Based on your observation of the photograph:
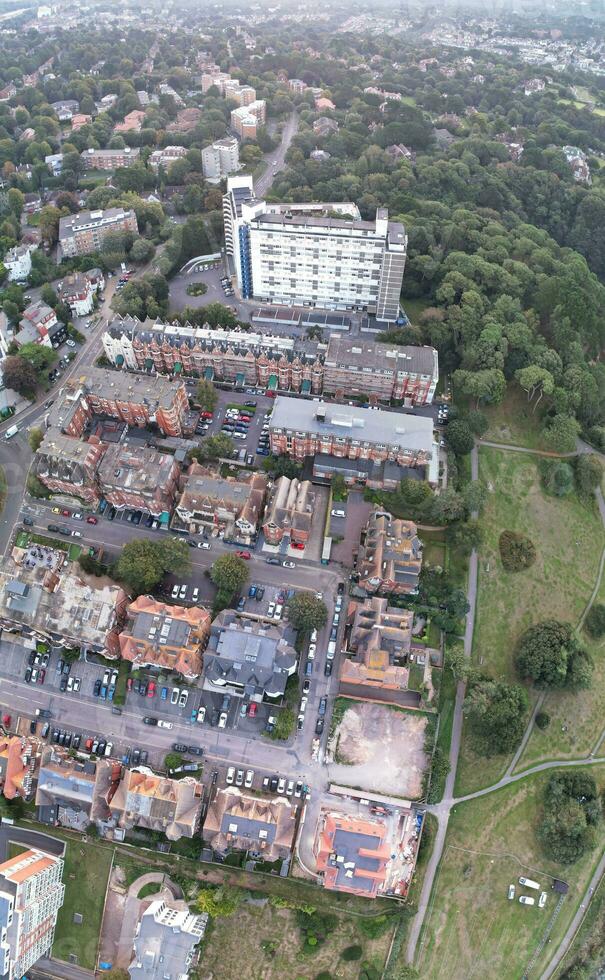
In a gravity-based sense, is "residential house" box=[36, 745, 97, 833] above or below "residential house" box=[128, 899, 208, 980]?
above

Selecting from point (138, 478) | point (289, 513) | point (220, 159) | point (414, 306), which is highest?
point (220, 159)

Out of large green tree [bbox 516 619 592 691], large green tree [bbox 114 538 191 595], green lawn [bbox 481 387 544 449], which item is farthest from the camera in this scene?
green lawn [bbox 481 387 544 449]

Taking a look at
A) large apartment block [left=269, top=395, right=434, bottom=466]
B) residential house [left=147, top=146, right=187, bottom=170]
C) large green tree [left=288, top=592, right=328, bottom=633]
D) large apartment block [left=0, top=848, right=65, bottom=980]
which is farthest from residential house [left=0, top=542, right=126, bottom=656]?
residential house [left=147, top=146, right=187, bottom=170]

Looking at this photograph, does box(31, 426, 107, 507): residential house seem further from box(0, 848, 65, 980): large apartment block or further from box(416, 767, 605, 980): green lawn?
box(416, 767, 605, 980): green lawn

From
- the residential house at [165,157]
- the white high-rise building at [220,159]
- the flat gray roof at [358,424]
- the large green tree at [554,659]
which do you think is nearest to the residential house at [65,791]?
the flat gray roof at [358,424]

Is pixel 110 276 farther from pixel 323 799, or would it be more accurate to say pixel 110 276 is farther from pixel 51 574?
pixel 323 799

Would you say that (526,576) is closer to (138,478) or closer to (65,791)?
(138,478)

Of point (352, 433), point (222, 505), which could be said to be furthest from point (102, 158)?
point (222, 505)
